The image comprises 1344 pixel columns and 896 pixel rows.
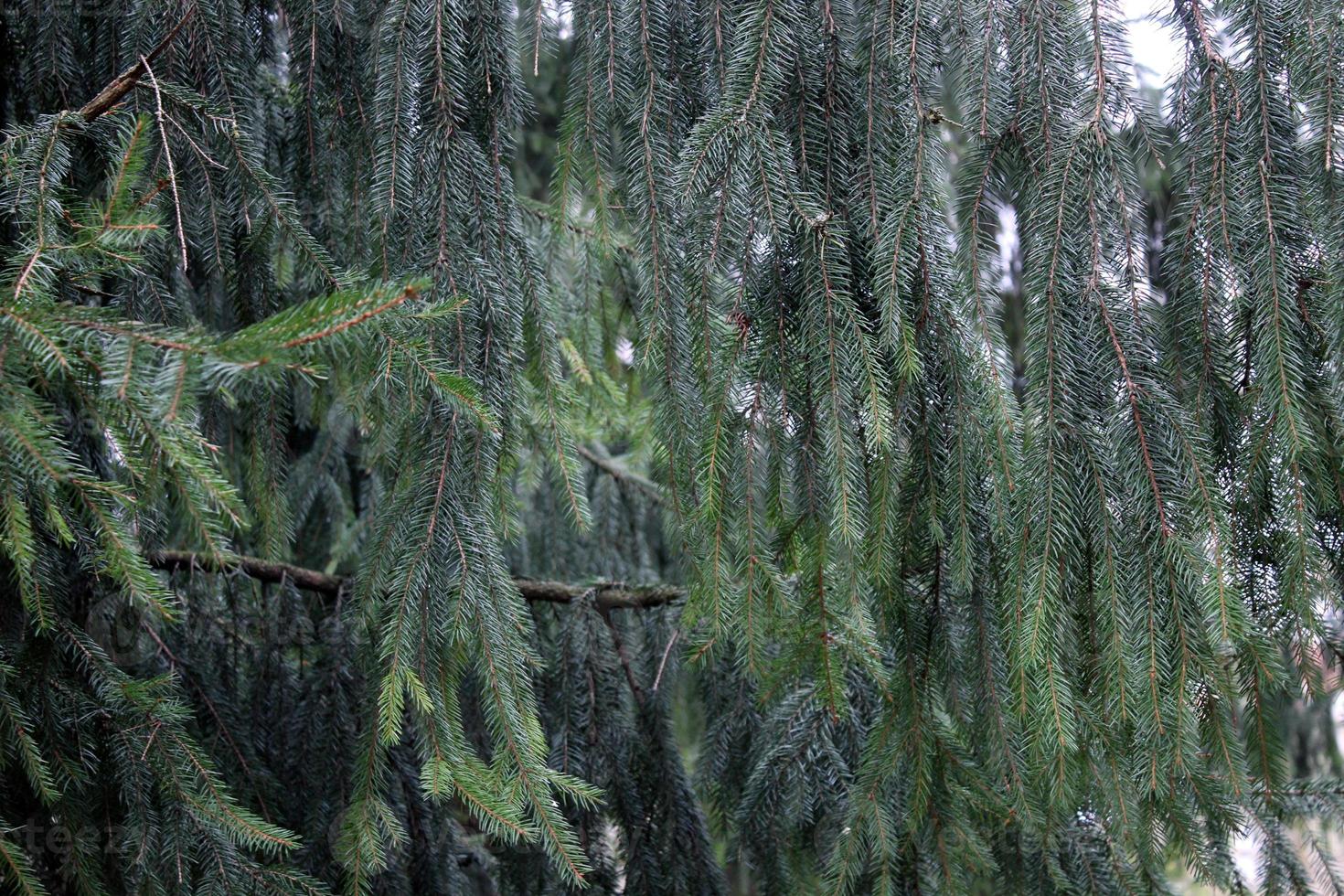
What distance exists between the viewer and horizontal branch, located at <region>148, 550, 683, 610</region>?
219 centimetres

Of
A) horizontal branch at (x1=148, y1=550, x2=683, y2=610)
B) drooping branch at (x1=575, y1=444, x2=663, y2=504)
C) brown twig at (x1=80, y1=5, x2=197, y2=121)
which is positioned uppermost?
brown twig at (x1=80, y1=5, x2=197, y2=121)

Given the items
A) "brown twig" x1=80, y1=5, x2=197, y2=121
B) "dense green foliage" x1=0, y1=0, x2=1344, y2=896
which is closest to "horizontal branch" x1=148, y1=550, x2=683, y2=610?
"dense green foliage" x1=0, y1=0, x2=1344, y2=896

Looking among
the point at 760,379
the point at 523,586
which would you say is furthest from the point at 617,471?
the point at 760,379

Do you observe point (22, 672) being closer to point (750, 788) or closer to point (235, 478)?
point (235, 478)

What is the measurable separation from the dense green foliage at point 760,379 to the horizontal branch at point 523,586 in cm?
41

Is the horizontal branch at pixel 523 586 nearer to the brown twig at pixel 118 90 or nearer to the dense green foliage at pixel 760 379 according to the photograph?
the dense green foliage at pixel 760 379

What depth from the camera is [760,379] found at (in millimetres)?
1324

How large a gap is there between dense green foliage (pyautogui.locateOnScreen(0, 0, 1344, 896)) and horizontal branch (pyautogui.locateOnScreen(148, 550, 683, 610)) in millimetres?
409

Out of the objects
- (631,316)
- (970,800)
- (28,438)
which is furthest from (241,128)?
(970,800)

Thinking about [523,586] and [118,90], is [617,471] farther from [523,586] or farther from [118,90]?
[118,90]

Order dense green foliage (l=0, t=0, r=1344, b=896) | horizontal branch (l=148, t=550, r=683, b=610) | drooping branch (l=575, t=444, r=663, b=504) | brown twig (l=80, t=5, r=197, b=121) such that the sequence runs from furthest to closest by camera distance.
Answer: drooping branch (l=575, t=444, r=663, b=504) → horizontal branch (l=148, t=550, r=683, b=610) → brown twig (l=80, t=5, r=197, b=121) → dense green foliage (l=0, t=0, r=1344, b=896)

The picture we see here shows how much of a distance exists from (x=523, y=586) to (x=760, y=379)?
1.22 m

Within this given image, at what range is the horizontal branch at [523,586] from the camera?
219 cm

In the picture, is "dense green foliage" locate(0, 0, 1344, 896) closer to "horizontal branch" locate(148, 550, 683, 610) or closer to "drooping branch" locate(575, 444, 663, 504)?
"horizontal branch" locate(148, 550, 683, 610)
